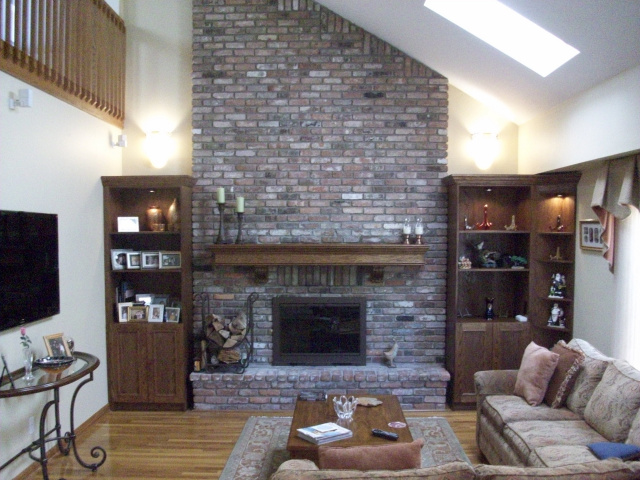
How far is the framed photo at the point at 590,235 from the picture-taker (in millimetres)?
4133

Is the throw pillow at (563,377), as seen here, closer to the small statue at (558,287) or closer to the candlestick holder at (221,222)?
the small statue at (558,287)

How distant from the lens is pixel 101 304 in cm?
448

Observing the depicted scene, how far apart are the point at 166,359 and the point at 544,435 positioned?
317cm

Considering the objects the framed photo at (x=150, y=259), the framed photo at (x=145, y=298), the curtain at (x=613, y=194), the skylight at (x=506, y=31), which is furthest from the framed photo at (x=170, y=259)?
the curtain at (x=613, y=194)

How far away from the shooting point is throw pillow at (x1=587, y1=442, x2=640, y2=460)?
7.79ft

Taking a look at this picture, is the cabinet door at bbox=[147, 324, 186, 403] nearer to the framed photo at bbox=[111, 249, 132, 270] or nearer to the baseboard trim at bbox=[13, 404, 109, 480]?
the baseboard trim at bbox=[13, 404, 109, 480]

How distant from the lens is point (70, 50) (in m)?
3.92

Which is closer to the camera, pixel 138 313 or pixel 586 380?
pixel 586 380

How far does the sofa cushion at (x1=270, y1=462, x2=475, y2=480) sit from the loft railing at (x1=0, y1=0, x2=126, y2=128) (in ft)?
9.95

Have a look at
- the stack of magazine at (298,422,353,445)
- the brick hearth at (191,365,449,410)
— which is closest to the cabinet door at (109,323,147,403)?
the brick hearth at (191,365,449,410)

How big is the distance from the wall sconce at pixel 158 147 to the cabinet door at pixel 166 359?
5.28 ft

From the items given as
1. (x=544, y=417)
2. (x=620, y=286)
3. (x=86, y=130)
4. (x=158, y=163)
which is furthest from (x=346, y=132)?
(x=544, y=417)

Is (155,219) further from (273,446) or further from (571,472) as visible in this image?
(571,472)

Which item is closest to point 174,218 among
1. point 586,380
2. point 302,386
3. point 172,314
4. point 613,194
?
point 172,314
